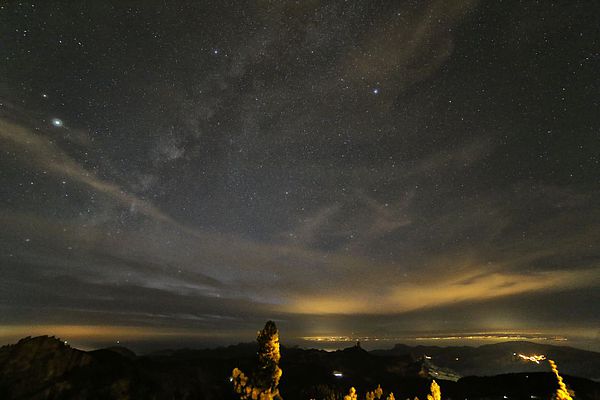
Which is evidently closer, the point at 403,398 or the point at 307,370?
the point at 403,398

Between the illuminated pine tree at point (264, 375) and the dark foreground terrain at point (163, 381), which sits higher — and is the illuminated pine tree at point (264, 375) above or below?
above

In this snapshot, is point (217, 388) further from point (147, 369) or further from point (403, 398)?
point (403, 398)

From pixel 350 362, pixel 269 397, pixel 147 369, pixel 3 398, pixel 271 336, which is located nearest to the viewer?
pixel 269 397

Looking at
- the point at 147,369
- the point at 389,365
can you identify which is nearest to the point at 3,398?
the point at 147,369

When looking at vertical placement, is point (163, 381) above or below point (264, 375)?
below

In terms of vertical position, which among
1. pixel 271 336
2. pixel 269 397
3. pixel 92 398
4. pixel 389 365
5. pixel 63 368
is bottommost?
pixel 389 365

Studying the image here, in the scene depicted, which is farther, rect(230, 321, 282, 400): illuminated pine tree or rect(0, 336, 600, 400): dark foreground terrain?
rect(0, 336, 600, 400): dark foreground terrain

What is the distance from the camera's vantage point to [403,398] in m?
109

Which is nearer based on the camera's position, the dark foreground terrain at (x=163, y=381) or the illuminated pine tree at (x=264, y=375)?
the illuminated pine tree at (x=264, y=375)

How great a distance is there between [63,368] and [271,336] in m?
99.7

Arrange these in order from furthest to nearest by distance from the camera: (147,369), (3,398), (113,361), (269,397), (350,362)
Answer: (350,362)
(147,369)
(113,361)
(3,398)
(269,397)

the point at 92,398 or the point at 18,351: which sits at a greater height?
the point at 18,351

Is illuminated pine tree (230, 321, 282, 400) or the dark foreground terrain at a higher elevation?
illuminated pine tree (230, 321, 282, 400)

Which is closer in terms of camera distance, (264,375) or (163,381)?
(264,375)
